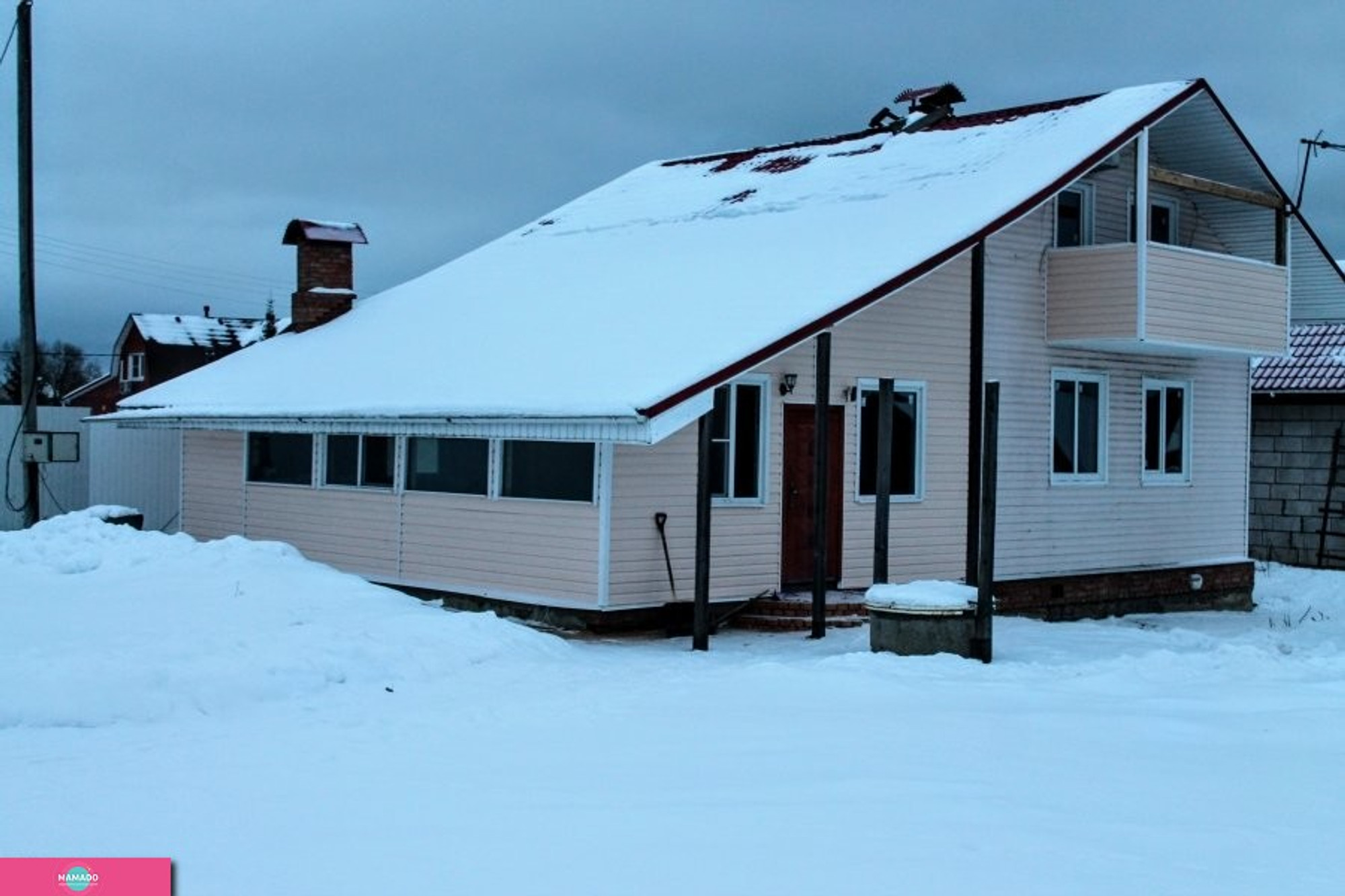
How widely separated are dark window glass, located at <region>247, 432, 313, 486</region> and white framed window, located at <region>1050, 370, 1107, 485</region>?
9270 mm

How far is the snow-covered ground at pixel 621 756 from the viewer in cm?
680

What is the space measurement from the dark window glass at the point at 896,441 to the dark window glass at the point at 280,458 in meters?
6.87

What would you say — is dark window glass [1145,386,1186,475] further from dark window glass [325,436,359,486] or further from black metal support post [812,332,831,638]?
dark window glass [325,436,359,486]

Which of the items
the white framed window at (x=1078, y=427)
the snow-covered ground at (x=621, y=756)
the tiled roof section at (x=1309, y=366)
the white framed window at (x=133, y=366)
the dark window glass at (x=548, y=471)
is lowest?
the snow-covered ground at (x=621, y=756)

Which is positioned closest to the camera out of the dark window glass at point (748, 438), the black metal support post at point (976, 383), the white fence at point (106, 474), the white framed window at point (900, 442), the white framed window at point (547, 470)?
the white framed window at point (547, 470)

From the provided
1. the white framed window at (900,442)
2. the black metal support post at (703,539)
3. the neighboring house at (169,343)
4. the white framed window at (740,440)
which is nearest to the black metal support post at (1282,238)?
the white framed window at (900,442)

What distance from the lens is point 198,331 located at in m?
58.5

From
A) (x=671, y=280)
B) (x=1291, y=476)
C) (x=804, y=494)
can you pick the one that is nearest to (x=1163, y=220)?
(x=1291, y=476)

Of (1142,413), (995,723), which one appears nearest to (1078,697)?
(995,723)

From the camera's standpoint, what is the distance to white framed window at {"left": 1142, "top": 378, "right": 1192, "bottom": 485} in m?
20.9

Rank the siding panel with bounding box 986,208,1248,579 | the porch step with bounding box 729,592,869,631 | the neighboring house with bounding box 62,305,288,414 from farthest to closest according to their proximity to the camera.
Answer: the neighboring house with bounding box 62,305,288,414
the siding panel with bounding box 986,208,1248,579
the porch step with bounding box 729,592,869,631

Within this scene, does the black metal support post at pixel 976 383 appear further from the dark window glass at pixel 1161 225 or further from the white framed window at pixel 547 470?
the dark window glass at pixel 1161 225

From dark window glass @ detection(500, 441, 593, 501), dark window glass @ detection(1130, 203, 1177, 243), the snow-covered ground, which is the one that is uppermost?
dark window glass @ detection(1130, 203, 1177, 243)

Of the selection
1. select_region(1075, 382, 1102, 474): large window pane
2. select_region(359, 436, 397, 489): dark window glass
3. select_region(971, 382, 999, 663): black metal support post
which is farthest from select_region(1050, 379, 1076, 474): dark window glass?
select_region(359, 436, 397, 489): dark window glass
